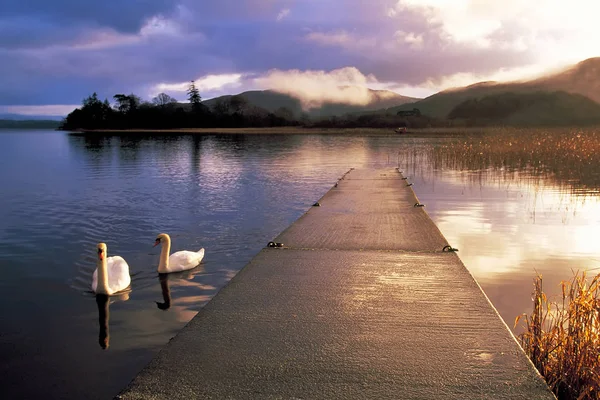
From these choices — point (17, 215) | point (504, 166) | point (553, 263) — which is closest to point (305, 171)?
point (504, 166)

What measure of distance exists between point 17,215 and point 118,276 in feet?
33.9

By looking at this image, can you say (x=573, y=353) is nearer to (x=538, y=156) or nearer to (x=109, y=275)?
(x=109, y=275)

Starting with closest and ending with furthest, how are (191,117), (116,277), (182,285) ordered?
(116,277) < (182,285) < (191,117)

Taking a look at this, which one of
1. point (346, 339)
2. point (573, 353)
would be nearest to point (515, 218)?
point (573, 353)

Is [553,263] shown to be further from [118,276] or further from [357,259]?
[118,276]

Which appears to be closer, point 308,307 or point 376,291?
point 308,307

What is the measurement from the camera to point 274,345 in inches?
199

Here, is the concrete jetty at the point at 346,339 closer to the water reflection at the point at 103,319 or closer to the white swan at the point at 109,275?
the water reflection at the point at 103,319

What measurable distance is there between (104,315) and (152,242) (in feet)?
16.9

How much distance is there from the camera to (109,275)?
9289 millimetres

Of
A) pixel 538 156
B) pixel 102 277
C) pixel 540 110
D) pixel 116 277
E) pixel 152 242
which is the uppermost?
pixel 540 110

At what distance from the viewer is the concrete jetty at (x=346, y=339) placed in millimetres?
4281

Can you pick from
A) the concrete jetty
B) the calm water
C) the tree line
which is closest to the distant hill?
the tree line

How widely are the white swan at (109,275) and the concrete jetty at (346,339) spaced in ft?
8.40
